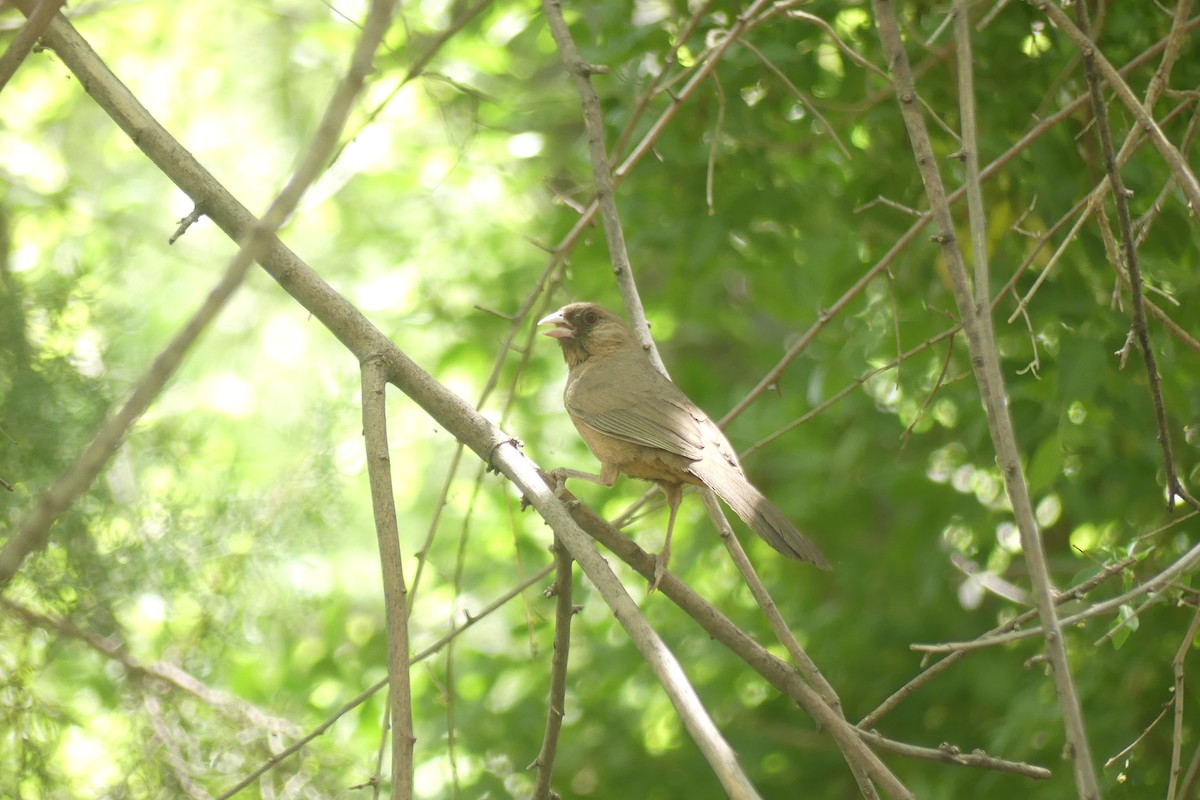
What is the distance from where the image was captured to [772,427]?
18.7ft

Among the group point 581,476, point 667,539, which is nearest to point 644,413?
point 581,476

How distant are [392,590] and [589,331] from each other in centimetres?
285

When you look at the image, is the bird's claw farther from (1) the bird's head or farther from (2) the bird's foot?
(1) the bird's head

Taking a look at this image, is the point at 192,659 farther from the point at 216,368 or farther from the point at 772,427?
Result: the point at 216,368

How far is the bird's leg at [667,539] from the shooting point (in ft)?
9.85

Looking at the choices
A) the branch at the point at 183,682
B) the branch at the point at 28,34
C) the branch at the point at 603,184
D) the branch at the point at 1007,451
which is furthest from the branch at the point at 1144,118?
the branch at the point at 183,682

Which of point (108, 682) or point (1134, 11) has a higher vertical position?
point (108, 682)

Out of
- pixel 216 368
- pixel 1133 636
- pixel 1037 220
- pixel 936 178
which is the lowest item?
pixel 1133 636

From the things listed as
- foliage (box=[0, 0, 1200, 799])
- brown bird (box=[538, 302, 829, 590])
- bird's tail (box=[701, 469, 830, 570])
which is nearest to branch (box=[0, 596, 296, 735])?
foliage (box=[0, 0, 1200, 799])

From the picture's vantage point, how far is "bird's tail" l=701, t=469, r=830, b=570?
3363 mm

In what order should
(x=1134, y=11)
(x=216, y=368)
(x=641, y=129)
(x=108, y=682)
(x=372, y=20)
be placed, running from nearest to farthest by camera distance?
(x=372, y=20) < (x=1134, y=11) < (x=641, y=129) < (x=108, y=682) < (x=216, y=368)

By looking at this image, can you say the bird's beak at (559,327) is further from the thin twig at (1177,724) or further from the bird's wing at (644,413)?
the thin twig at (1177,724)

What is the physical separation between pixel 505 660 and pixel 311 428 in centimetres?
154

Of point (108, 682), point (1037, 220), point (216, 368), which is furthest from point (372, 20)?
point (216, 368)
